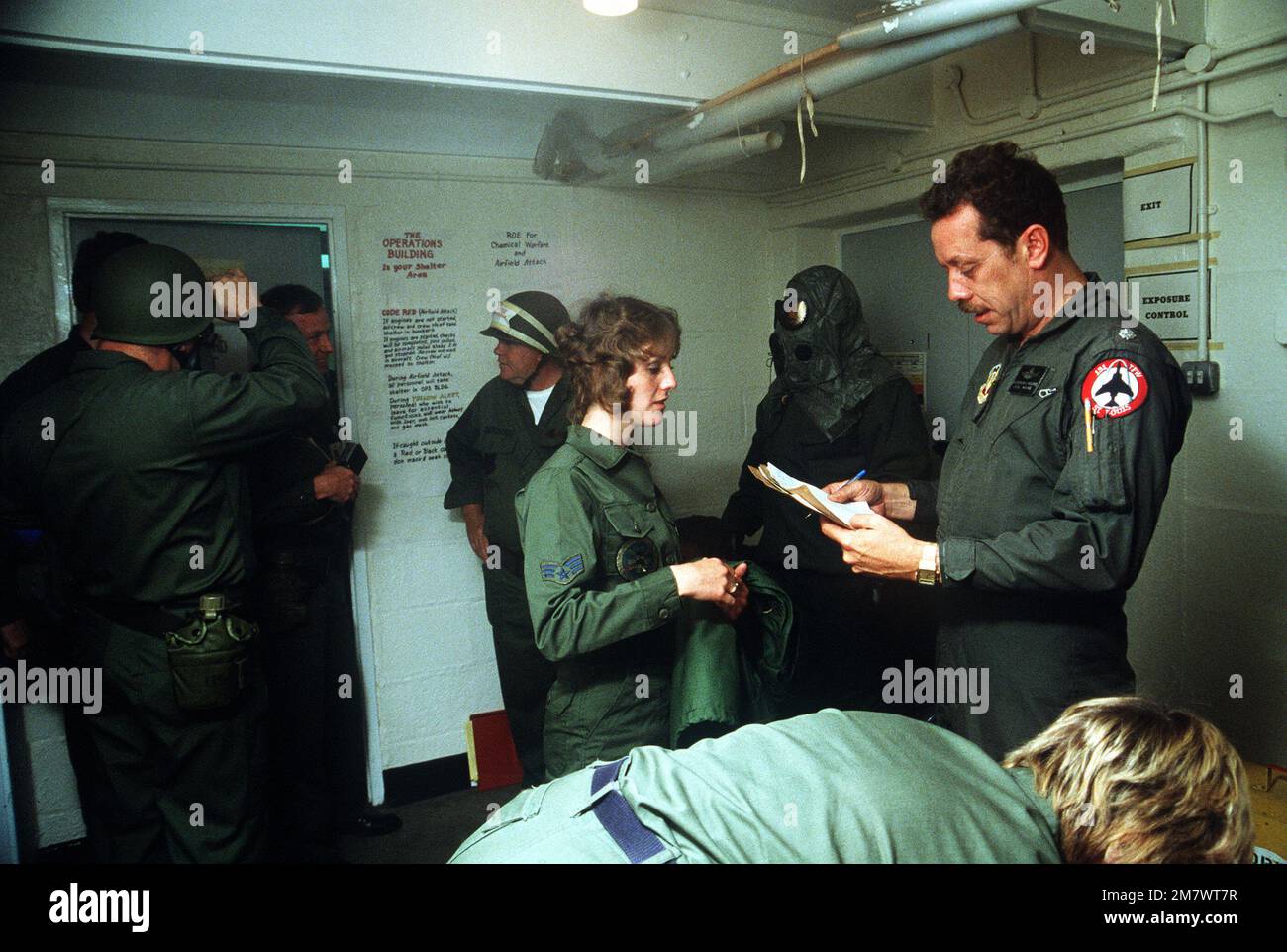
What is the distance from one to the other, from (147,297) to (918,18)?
186 cm

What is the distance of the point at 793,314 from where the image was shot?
2941 mm

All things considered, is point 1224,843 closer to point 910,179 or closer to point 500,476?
point 500,476

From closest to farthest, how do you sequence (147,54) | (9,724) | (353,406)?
(147,54)
(9,724)
(353,406)

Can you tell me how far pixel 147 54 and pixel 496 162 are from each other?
57.2 inches

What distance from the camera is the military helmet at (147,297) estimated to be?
2035mm

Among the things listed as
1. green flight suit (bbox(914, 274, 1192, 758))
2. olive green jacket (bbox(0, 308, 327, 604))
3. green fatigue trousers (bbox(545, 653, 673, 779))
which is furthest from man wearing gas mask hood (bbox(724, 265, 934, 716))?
olive green jacket (bbox(0, 308, 327, 604))

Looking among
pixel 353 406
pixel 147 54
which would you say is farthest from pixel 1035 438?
pixel 353 406

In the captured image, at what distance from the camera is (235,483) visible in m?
2.19

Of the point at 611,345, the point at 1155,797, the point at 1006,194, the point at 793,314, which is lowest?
the point at 1155,797

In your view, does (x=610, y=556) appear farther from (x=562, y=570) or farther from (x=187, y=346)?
(x=187, y=346)

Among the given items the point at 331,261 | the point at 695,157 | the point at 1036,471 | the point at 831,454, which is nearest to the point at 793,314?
the point at 831,454

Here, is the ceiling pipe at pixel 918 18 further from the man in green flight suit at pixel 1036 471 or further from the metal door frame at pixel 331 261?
the metal door frame at pixel 331 261

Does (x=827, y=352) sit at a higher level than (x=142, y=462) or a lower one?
higher
